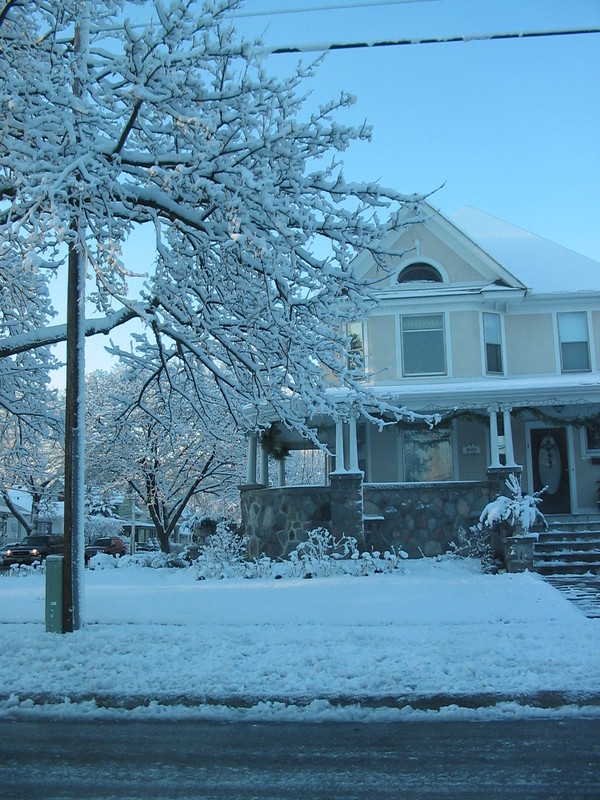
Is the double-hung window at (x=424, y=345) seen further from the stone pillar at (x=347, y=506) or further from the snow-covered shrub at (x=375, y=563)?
the snow-covered shrub at (x=375, y=563)

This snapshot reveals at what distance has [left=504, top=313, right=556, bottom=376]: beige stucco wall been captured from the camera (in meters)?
19.2

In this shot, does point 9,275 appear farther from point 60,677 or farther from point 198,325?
point 60,677

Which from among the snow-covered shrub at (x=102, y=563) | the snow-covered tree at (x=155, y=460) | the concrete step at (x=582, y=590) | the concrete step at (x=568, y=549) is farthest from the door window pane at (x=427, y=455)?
the snow-covered tree at (x=155, y=460)

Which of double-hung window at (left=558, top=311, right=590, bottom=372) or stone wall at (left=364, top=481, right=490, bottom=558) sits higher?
double-hung window at (left=558, top=311, right=590, bottom=372)

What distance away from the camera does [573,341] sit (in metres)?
19.2

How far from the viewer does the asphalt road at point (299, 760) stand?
4445 millimetres

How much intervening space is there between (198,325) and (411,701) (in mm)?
5180

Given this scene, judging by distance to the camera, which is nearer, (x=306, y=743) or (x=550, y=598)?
(x=306, y=743)

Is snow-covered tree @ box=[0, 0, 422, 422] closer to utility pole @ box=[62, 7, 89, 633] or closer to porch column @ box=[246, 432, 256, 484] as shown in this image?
utility pole @ box=[62, 7, 89, 633]

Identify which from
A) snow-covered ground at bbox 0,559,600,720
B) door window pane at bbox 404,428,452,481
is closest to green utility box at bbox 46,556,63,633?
snow-covered ground at bbox 0,559,600,720

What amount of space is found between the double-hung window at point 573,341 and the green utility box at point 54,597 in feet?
45.7

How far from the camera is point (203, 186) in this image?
8.00 meters

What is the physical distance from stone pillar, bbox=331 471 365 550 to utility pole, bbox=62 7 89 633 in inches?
298

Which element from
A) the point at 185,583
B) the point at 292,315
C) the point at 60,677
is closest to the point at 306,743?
the point at 60,677
